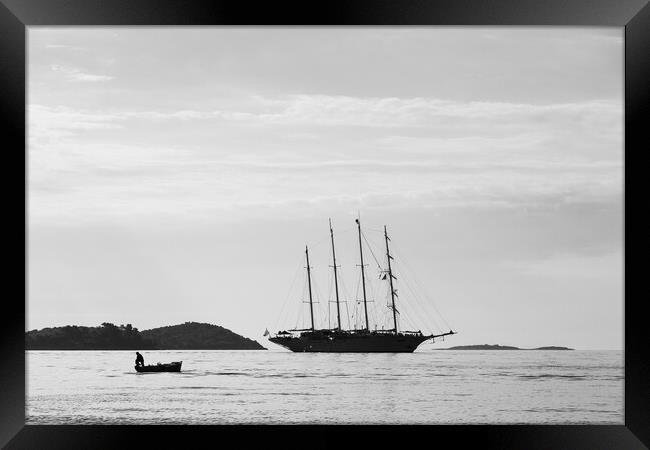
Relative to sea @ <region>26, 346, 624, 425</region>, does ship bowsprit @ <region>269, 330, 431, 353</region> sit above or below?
above

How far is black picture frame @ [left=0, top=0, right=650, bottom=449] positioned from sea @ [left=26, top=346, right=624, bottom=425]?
12207 millimetres

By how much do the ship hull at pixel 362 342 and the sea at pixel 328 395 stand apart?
59 cm

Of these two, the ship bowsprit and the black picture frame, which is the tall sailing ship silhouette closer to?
the ship bowsprit

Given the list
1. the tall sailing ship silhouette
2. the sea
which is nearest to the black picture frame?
the sea

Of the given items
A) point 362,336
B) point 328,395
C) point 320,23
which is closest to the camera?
point 320,23

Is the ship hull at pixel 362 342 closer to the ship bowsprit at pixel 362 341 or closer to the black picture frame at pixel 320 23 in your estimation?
the ship bowsprit at pixel 362 341

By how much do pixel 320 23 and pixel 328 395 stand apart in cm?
2113

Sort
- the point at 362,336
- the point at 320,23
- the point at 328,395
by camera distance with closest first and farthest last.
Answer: the point at 320,23, the point at 328,395, the point at 362,336

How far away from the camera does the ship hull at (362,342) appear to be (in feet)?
115

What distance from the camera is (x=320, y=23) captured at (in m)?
4.00

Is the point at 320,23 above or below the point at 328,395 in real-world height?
above

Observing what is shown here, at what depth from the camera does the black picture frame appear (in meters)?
3.81

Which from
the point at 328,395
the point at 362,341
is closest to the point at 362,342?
the point at 362,341

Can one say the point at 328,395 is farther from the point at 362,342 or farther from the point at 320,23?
the point at 320,23
